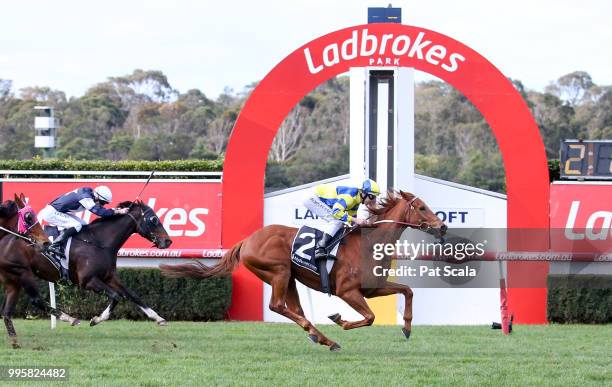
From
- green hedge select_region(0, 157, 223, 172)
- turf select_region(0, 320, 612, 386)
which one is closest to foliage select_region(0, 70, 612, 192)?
green hedge select_region(0, 157, 223, 172)

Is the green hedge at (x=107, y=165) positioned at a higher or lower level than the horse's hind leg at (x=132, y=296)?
higher

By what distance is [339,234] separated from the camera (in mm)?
8820

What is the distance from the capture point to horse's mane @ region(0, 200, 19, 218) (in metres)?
9.50

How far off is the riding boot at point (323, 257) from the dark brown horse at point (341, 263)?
6 centimetres

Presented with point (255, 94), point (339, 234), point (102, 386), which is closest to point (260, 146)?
point (255, 94)

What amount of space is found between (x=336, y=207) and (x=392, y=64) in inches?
143

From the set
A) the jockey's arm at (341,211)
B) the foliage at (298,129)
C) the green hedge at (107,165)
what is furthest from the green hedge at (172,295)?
the foliage at (298,129)

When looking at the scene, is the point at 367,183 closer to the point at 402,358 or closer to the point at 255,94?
the point at 402,358

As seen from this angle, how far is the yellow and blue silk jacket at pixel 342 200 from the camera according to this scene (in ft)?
29.1

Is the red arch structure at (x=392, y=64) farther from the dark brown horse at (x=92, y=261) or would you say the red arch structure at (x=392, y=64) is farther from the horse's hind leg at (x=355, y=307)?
the horse's hind leg at (x=355, y=307)

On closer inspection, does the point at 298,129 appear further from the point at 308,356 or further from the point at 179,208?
the point at 308,356

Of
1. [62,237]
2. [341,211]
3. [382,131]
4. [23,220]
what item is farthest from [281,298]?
[382,131]

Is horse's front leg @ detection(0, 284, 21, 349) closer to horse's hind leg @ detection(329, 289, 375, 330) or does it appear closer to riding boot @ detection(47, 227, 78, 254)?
riding boot @ detection(47, 227, 78, 254)

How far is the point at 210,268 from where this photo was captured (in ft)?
30.5
